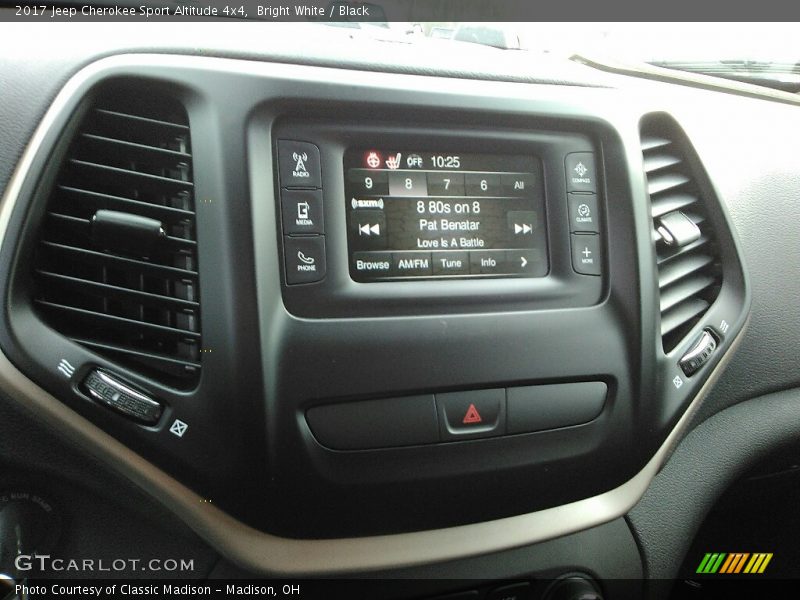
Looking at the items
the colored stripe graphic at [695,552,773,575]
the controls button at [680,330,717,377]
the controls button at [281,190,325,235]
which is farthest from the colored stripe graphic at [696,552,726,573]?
the controls button at [281,190,325,235]

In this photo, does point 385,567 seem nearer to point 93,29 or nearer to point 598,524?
point 598,524

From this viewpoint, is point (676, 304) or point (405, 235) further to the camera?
point (676, 304)

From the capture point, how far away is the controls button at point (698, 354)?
1.19 meters

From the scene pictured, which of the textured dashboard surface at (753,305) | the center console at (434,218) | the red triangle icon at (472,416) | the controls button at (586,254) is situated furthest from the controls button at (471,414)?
the textured dashboard surface at (753,305)

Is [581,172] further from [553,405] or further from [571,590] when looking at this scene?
[571,590]

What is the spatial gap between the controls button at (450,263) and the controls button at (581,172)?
7.8 inches

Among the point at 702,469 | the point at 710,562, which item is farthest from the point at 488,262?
the point at 710,562

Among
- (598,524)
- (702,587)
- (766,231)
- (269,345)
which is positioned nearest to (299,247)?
(269,345)

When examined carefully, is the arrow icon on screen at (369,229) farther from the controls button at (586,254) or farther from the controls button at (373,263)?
the controls button at (586,254)

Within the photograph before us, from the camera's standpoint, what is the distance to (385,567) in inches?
41.1

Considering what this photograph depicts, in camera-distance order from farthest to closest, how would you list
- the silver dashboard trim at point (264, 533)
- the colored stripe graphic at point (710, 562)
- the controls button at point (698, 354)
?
the colored stripe graphic at point (710, 562) < the controls button at point (698, 354) < the silver dashboard trim at point (264, 533)

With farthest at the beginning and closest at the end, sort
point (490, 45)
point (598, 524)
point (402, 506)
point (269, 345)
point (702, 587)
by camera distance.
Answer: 1. point (702, 587)
2. point (490, 45)
3. point (598, 524)
4. point (402, 506)
5. point (269, 345)

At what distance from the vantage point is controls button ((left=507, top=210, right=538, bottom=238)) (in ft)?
3.51

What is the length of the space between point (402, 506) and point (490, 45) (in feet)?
2.72
